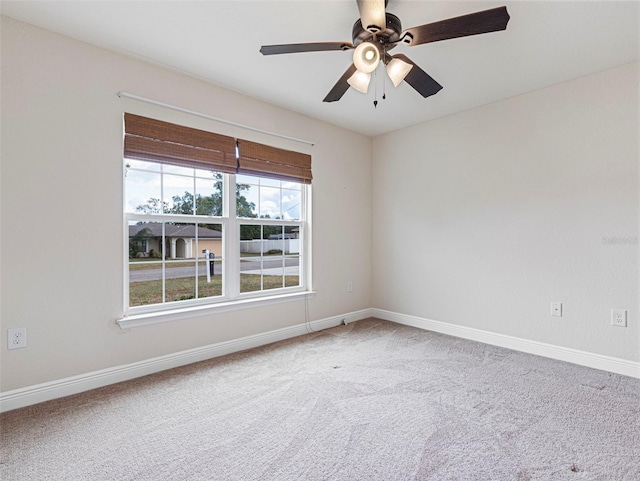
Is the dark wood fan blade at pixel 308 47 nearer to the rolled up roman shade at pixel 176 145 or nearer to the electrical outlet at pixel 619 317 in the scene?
the rolled up roman shade at pixel 176 145

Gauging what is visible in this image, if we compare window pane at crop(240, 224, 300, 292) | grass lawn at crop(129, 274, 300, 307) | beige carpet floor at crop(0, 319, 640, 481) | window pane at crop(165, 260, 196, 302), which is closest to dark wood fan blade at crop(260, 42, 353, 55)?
window pane at crop(240, 224, 300, 292)

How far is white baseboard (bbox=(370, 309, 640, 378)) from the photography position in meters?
2.65

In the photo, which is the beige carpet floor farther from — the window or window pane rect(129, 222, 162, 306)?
the window

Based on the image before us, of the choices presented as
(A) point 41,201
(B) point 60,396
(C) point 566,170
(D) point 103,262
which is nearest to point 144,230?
(D) point 103,262

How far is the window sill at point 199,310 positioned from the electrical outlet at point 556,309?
236 cm

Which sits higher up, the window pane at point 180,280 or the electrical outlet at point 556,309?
the window pane at point 180,280

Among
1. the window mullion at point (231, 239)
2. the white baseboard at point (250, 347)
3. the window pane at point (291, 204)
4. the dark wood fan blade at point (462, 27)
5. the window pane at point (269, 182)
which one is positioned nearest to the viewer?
the dark wood fan blade at point (462, 27)

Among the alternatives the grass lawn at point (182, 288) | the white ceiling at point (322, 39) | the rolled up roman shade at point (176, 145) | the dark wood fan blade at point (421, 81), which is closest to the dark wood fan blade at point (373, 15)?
the dark wood fan blade at point (421, 81)

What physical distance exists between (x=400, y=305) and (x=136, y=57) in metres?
Result: 3.70

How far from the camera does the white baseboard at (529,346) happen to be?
104 inches

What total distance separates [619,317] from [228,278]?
11.0ft

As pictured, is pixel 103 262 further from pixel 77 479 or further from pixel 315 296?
pixel 315 296

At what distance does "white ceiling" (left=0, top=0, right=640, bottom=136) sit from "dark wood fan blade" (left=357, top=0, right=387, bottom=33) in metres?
0.38

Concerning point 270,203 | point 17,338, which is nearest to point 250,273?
point 270,203
